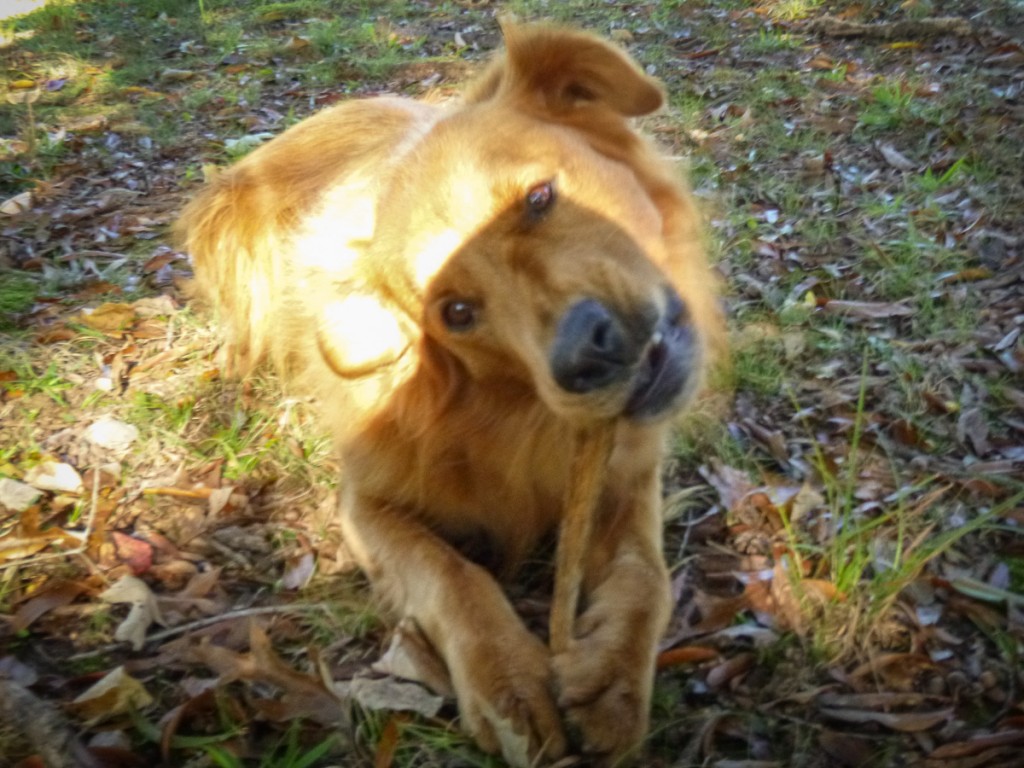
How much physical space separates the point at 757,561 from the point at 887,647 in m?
0.41

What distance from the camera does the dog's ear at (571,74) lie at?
2.54 metres

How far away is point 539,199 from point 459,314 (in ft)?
1.25

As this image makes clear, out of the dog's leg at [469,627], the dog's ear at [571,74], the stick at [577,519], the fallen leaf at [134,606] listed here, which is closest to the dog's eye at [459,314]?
the stick at [577,519]

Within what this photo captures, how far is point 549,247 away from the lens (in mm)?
2105

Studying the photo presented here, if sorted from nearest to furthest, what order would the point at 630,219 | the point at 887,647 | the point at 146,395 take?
the point at 887,647 → the point at 630,219 → the point at 146,395

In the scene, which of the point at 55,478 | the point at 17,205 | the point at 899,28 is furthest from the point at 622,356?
the point at 899,28

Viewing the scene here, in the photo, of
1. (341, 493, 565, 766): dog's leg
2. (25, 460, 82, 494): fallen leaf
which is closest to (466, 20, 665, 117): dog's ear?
(341, 493, 565, 766): dog's leg

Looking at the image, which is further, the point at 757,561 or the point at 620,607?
the point at 757,561

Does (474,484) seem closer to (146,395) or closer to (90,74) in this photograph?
(146,395)

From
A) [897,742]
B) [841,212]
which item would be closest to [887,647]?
[897,742]

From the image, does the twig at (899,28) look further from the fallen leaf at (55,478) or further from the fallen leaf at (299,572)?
the fallen leaf at (55,478)

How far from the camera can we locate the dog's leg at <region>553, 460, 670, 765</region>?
5.93 ft

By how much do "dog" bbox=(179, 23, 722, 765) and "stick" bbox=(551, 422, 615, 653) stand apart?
37mm

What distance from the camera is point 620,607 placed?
2.05m
